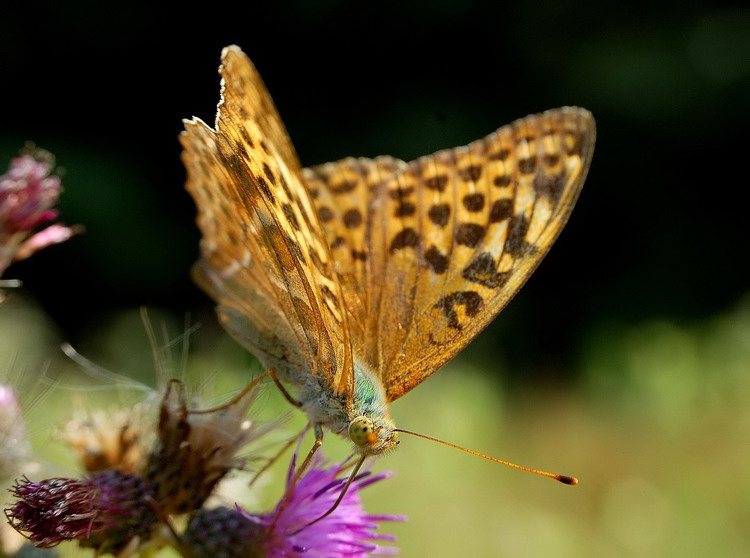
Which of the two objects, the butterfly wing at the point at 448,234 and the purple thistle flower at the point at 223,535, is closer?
the purple thistle flower at the point at 223,535

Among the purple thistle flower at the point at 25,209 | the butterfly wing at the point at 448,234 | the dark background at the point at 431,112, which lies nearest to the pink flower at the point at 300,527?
the butterfly wing at the point at 448,234

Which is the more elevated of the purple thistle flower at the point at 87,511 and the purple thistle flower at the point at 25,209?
the purple thistle flower at the point at 25,209

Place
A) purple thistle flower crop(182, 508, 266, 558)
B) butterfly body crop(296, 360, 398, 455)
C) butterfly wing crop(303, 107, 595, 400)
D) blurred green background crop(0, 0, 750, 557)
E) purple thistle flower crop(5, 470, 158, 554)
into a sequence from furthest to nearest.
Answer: blurred green background crop(0, 0, 750, 557), butterfly wing crop(303, 107, 595, 400), butterfly body crop(296, 360, 398, 455), purple thistle flower crop(182, 508, 266, 558), purple thistle flower crop(5, 470, 158, 554)

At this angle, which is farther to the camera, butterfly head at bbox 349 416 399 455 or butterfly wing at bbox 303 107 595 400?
butterfly wing at bbox 303 107 595 400

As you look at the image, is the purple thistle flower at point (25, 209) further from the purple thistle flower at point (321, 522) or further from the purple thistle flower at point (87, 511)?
the purple thistle flower at point (321, 522)

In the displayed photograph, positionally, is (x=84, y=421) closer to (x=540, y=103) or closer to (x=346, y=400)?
(x=346, y=400)

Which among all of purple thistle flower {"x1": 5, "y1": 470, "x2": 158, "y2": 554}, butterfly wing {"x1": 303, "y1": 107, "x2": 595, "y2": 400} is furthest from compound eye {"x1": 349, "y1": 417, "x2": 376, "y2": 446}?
purple thistle flower {"x1": 5, "y1": 470, "x2": 158, "y2": 554}

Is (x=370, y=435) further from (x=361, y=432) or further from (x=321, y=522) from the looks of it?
(x=321, y=522)

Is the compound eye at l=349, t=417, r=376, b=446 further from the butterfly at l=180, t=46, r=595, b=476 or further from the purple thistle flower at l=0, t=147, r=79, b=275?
the purple thistle flower at l=0, t=147, r=79, b=275
